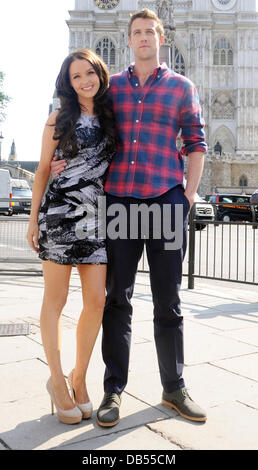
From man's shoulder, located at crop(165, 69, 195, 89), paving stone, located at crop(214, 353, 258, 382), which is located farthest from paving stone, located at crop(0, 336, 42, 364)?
man's shoulder, located at crop(165, 69, 195, 89)

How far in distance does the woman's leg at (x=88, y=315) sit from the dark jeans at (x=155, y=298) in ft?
0.28

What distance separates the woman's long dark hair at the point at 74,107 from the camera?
7.75 ft

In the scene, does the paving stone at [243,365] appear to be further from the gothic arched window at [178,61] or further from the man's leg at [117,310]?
the gothic arched window at [178,61]

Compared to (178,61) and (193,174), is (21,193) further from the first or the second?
(178,61)

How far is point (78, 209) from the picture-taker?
2.39 m

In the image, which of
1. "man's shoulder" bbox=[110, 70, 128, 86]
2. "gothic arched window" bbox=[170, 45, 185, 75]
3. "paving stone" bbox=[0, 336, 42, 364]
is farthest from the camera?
"gothic arched window" bbox=[170, 45, 185, 75]

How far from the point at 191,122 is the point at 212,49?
2109 inches

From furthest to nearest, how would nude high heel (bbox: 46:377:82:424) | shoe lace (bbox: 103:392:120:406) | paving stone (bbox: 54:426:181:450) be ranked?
shoe lace (bbox: 103:392:120:406)
nude high heel (bbox: 46:377:82:424)
paving stone (bbox: 54:426:181:450)

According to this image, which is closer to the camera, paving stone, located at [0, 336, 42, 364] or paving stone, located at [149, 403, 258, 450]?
paving stone, located at [149, 403, 258, 450]

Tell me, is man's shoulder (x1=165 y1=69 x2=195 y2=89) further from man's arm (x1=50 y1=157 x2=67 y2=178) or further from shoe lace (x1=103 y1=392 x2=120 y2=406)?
shoe lace (x1=103 y1=392 x2=120 y2=406)

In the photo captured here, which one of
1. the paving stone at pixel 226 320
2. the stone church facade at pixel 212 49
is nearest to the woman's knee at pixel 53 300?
the paving stone at pixel 226 320

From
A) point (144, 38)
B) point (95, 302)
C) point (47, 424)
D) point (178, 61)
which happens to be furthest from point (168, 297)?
point (178, 61)

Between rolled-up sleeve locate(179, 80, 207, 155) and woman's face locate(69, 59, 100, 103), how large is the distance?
0.45 metres

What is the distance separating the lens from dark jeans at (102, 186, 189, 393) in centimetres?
248
